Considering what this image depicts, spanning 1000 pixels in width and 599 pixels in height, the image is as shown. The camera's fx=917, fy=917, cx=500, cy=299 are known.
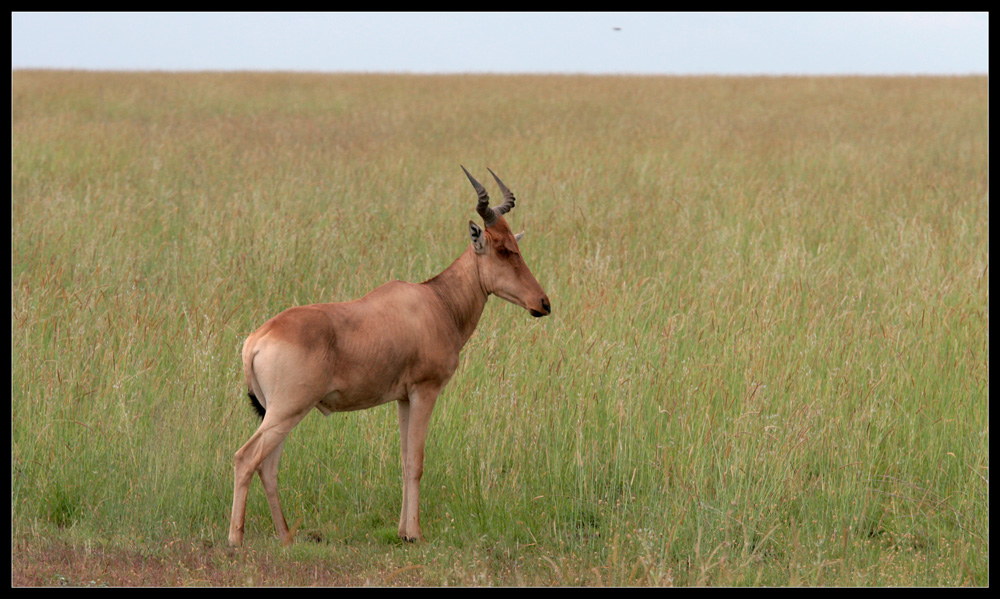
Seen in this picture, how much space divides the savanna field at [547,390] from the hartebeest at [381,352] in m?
0.50

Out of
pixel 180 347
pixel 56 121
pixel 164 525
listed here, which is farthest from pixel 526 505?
pixel 56 121

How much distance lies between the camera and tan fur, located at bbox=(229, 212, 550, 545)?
4.32 meters

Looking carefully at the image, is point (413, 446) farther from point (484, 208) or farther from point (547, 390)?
point (547, 390)

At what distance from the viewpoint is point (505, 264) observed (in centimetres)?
486

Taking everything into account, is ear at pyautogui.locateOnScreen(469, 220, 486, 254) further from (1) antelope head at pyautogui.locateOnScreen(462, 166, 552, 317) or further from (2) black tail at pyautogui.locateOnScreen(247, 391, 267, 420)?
(2) black tail at pyautogui.locateOnScreen(247, 391, 267, 420)

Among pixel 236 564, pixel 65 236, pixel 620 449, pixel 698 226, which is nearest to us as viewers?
pixel 236 564

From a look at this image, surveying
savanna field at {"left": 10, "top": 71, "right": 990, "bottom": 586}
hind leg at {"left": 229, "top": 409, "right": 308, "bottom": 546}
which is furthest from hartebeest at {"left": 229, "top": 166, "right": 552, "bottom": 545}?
savanna field at {"left": 10, "top": 71, "right": 990, "bottom": 586}

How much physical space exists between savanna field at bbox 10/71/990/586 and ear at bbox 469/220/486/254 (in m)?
1.08

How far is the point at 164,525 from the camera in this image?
16.5 ft

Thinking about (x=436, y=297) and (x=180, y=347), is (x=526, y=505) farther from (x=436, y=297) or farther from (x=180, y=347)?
(x=180, y=347)

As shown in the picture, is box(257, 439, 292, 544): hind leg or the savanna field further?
the savanna field

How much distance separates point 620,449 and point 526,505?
0.63m

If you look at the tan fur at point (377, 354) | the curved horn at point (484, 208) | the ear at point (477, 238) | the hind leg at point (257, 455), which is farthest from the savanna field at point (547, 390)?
the curved horn at point (484, 208)

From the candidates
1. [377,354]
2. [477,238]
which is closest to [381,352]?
[377,354]
